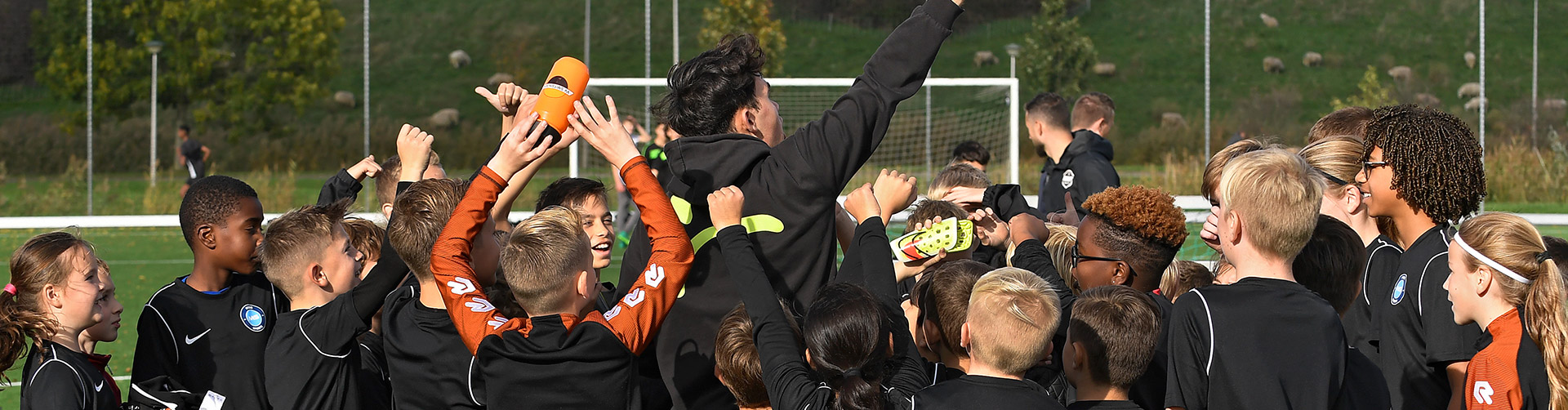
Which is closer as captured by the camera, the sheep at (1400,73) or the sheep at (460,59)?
the sheep at (1400,73)

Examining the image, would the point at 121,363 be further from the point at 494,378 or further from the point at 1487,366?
the point at 1487,366

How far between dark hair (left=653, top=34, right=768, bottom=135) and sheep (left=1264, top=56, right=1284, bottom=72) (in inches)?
1381

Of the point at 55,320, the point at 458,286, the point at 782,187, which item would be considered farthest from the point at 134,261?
the point at 782,187

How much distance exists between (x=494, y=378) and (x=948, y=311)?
110 centimetres

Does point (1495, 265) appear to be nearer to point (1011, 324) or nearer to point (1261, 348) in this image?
point (1261, 348)

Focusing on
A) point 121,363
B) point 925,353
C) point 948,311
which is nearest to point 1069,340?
point 948,311

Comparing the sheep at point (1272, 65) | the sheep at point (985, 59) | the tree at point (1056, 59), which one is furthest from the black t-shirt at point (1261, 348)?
the sheep at point (985, 59)

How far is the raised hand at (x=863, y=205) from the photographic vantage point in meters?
3.10

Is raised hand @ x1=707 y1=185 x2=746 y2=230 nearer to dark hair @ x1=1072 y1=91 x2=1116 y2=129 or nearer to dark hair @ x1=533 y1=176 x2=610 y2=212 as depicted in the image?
dark hair @ x1=533 y1=176 x2=610 y2=212

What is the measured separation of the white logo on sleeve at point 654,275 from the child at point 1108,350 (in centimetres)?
97

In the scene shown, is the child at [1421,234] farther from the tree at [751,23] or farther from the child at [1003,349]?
the tree at [751,23]

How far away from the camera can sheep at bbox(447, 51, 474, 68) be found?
3691 centimetres

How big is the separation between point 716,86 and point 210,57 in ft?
90.9

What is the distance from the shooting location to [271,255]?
367 cm
